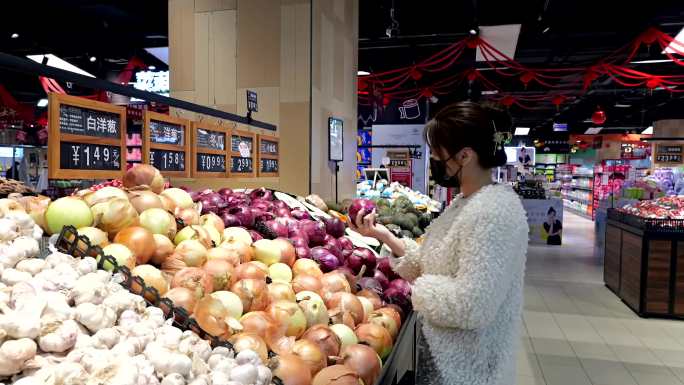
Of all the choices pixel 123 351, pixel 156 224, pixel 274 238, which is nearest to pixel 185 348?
pixel 123 351

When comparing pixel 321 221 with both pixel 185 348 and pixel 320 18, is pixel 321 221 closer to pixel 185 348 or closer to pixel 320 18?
pixel 185 348

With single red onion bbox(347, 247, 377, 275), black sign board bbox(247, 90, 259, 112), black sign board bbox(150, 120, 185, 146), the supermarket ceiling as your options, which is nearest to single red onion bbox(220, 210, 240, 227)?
single red onion bbox(347, 247, 377, 275)

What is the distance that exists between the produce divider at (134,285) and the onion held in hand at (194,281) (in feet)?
0.46

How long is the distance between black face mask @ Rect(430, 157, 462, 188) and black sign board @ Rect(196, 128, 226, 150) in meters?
2.07

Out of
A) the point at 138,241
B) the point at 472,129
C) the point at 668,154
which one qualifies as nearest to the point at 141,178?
the point at 138,241

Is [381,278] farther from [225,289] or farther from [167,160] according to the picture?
[167,160]

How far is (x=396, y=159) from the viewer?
13.3 m

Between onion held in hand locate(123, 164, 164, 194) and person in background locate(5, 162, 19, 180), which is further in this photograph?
person in background locate(5, 162, 19, 180)

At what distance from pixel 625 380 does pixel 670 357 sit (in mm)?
833

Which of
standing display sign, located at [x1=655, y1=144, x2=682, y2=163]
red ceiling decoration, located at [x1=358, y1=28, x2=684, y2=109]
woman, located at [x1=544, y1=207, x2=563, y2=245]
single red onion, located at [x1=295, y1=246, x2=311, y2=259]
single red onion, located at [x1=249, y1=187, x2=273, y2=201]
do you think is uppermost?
red ceiling decoration, located at [x1=358, y1=28, x2=684, y2=109]

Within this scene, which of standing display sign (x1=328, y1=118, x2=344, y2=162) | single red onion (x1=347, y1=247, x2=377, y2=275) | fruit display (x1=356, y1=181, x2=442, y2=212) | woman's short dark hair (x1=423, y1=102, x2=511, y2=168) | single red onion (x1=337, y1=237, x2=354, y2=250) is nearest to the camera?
woman's short dark hair (x1=423, y1=102, x2=511, y2=168)

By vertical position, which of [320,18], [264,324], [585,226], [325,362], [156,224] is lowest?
[585,226]

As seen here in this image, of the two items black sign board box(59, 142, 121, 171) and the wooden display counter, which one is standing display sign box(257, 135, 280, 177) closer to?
black sign board box(59, 142, 121, 171)

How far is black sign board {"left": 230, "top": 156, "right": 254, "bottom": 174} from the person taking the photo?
12.6 feet
